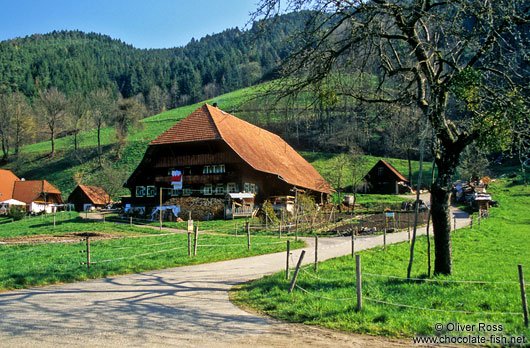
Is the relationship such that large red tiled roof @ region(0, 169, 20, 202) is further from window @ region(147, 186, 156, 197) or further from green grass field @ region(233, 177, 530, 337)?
green grass field @ region(233, 177, 530, 337)

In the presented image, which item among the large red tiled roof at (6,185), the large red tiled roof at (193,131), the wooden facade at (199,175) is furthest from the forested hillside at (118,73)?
the wooden facade at (199,175)

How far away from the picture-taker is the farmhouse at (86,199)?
177 ft

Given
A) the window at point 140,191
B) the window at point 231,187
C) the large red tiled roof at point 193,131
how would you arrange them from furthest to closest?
1. the window at point 140,191
2. the large red tiled roof at point 193,131
3. the window at point 231,187

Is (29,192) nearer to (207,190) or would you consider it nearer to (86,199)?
(86,199)

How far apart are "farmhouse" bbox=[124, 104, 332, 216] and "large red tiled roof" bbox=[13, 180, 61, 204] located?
25.7 m

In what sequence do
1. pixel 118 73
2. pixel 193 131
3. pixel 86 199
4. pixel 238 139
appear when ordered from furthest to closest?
pixel 118 73 → pixel 86 199 → pixel 238 139 → pixel 193 131

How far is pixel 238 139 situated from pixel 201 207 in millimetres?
8233

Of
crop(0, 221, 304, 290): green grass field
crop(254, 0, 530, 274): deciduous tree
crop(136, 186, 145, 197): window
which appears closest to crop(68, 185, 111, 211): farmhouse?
crop(136, 186, 145, 197): window

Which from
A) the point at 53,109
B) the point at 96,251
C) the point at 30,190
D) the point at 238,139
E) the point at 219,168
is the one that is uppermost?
the point at 53,109

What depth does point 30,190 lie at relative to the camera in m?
59.1

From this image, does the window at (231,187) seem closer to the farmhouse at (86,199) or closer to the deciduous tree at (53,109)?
the farmhouse at (86,199)

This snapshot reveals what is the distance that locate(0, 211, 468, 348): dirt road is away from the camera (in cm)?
600

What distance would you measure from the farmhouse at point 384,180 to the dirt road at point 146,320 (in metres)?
48.2

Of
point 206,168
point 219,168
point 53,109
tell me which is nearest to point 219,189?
point 219,168
